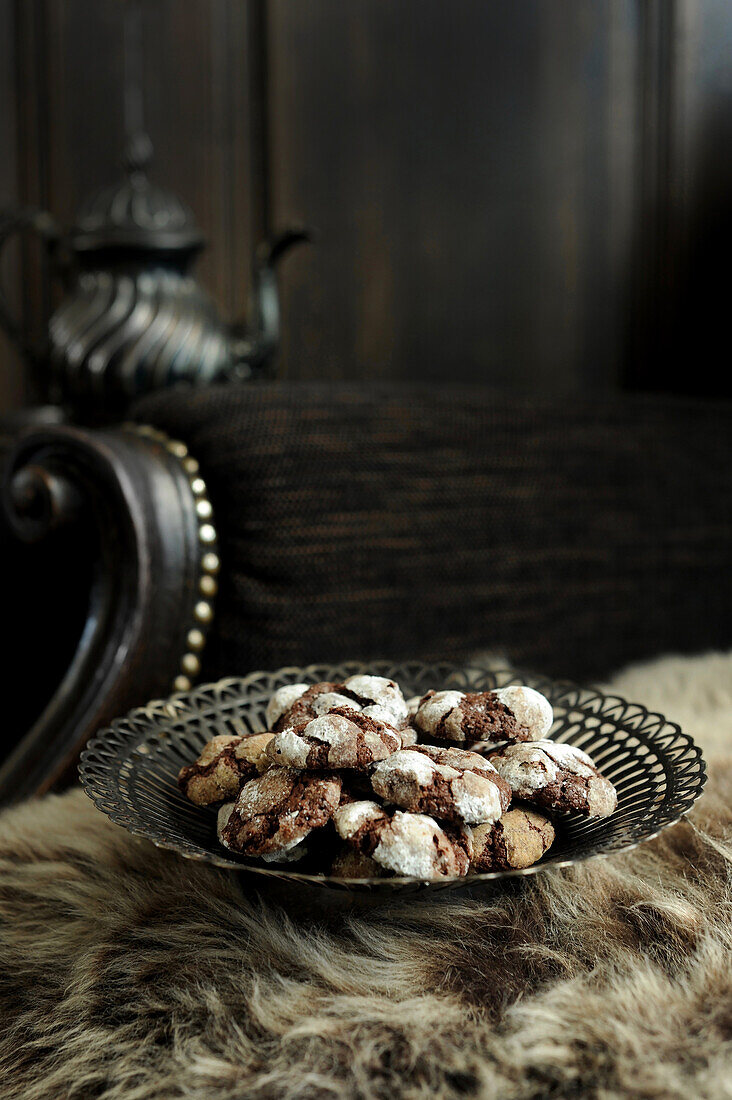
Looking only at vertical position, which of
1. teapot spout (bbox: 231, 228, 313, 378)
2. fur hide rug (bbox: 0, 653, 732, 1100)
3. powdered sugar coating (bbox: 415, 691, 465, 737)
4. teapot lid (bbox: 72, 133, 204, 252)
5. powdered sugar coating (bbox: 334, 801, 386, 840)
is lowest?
fur hide rug (bbox: 0, 653, 732, 1100)

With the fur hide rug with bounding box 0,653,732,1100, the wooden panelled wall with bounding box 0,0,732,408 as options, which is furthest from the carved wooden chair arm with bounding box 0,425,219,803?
the wooden panelled wall with bounding box 0,0,732,408

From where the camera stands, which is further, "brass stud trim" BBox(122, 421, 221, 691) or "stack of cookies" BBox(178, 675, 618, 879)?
"brass stud trim" BBox(122, 421, 221, 691)

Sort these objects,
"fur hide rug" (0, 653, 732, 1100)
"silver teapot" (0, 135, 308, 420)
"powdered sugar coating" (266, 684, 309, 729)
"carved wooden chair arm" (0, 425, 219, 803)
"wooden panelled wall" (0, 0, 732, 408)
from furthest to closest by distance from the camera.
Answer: "wooden panelled wall" (0, 0, 732, 408)
"silver teapot" (0, 135, 308, 420)
"carved wooden chair arm" (0, 425, 219, 803)
"powdered sugar coating" (266, 684, 309, 729)
"fur hide rug" (0, 653, 732, 1100)

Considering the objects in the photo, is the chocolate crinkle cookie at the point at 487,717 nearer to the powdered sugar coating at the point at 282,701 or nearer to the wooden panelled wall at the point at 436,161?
the powdered sugar coating at the point at 282,701

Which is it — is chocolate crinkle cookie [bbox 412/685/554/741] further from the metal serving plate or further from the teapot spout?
the teapot spout

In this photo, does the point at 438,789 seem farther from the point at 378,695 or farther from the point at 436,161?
the point at 436,161

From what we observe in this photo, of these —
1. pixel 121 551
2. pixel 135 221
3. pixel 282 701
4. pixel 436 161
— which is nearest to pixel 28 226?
pixel 135 221

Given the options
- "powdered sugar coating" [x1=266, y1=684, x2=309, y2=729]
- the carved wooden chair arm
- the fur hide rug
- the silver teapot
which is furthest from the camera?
the silver teapot

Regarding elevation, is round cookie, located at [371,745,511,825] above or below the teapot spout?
below
